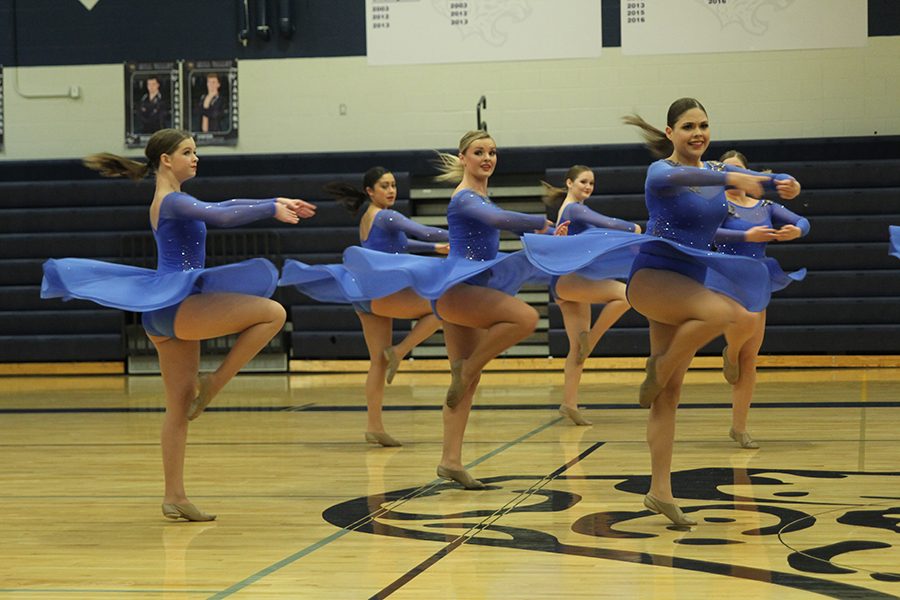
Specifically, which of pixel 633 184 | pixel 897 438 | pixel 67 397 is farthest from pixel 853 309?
pixel 67 397

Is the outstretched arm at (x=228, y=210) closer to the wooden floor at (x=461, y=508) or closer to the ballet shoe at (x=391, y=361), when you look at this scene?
the wooden floor at (x=461, y=508)

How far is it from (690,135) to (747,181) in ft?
1.32

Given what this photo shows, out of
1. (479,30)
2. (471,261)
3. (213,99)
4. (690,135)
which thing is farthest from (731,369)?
(213,99)

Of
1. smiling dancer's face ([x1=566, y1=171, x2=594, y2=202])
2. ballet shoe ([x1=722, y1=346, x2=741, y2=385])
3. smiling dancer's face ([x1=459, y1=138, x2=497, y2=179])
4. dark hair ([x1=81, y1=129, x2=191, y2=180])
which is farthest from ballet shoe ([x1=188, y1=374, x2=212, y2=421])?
smiling dancer's face ([x1=566, y1=171, x2=594, y2=202])

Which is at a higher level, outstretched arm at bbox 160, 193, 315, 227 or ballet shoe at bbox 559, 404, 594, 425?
outstretched arm at bbox 160, 193, 315, 227

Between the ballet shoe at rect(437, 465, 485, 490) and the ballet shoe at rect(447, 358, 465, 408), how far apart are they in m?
0.27

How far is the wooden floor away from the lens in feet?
11.0

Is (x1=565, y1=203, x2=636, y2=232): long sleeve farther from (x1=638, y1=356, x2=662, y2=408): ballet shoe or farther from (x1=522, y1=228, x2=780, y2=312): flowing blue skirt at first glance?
(x1=638, y1=356, x2=662, y2=408): ballet shoe

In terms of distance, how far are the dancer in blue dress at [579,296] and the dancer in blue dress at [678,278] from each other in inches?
105

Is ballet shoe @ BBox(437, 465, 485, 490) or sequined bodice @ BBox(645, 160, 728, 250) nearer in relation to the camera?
sequined bodice @ BBox(645, 160, 728, 250)

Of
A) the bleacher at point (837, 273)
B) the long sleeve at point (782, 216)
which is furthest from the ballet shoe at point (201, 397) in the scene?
the bleacher at point (837, 273)

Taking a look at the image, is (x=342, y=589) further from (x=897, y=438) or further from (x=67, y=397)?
(x=67, y=397)

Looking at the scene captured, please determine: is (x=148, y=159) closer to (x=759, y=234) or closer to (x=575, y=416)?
(x=759, y=234)

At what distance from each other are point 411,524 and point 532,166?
805 cm
